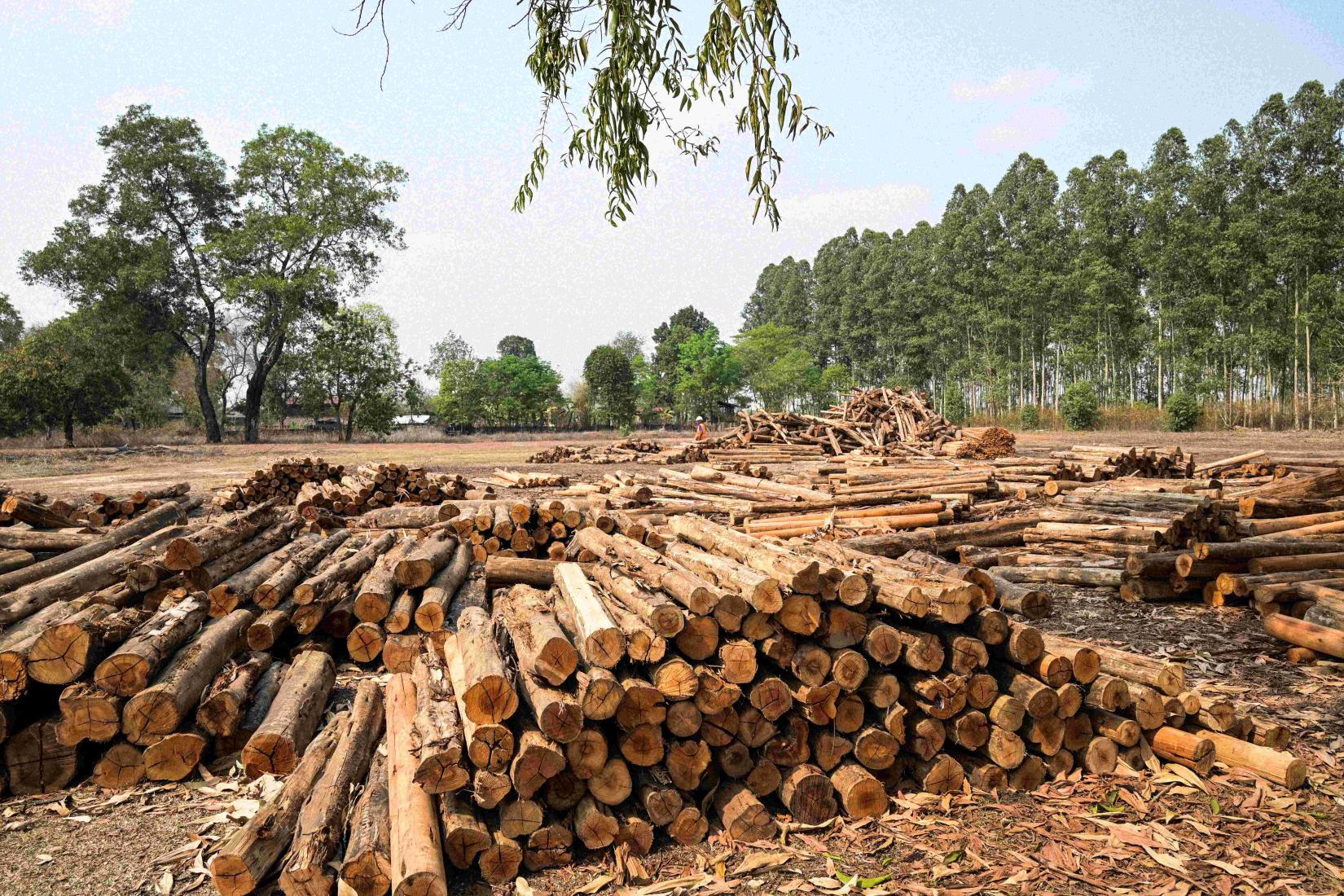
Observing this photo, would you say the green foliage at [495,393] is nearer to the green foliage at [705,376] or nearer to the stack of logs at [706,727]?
the green foliage at [705,376]

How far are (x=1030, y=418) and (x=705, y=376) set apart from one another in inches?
1270

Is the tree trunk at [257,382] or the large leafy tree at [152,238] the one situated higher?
the large leafy tree at [152,238]

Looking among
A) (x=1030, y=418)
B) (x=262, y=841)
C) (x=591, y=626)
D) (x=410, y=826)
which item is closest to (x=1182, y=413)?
(x=1030, y=418)

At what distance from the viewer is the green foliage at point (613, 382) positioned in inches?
2320

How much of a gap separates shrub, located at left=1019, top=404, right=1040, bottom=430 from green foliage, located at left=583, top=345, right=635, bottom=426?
28.6 metres

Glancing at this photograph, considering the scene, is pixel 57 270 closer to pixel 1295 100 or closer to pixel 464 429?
pixel 464 429

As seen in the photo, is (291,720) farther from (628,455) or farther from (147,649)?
(628,455)

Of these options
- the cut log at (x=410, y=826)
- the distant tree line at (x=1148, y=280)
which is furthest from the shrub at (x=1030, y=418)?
the cut log at (x=410, y=826)

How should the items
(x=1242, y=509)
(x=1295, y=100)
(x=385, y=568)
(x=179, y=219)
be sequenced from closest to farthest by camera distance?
1. (x=385, y=568)
2. (x=1242, y=509)
3. (x=1295, y=100)
4. (x=179, y=219)

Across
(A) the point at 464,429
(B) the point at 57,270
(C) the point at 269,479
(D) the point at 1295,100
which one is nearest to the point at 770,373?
(A) the point at 464,429

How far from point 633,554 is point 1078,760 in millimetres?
3062

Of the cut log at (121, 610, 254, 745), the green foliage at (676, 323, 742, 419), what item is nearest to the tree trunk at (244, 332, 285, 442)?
the green foliage at (676, 323, 742, 419)

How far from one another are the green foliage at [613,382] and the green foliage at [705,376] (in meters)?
10.3

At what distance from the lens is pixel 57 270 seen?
132ft
